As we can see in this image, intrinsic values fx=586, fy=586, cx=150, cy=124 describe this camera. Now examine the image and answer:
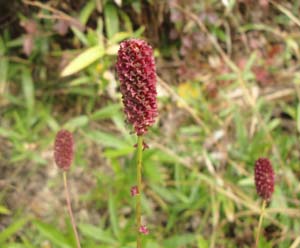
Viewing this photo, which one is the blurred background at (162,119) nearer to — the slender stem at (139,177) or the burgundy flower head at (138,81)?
the slender stem at (139,177)

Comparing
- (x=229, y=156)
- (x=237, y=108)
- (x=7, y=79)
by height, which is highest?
(x=7, y=79)

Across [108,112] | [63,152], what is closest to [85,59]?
[108,112]

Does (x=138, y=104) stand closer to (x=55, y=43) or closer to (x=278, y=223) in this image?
(x=278, y=223)

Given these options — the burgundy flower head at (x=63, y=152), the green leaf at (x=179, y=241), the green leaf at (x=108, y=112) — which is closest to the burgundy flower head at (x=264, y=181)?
the burgundy flower head at (x=63, y=152)

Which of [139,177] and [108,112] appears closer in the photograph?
[139,177]

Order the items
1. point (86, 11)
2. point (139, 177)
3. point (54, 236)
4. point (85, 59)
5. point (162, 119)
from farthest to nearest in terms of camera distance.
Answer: point (162, 119) < point (86, 11) < point (85, 59) < point (54, 236) < point (139, 177)

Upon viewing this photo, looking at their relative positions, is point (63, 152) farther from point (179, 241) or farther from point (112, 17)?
point (112, 17)

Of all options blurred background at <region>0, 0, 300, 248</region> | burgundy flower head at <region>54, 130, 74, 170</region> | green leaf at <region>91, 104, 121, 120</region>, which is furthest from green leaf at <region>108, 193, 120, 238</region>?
burgundy flower head at <region>54, 130, 74, 170</region>

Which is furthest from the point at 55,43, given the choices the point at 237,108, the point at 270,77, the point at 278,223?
the point at 278,223
